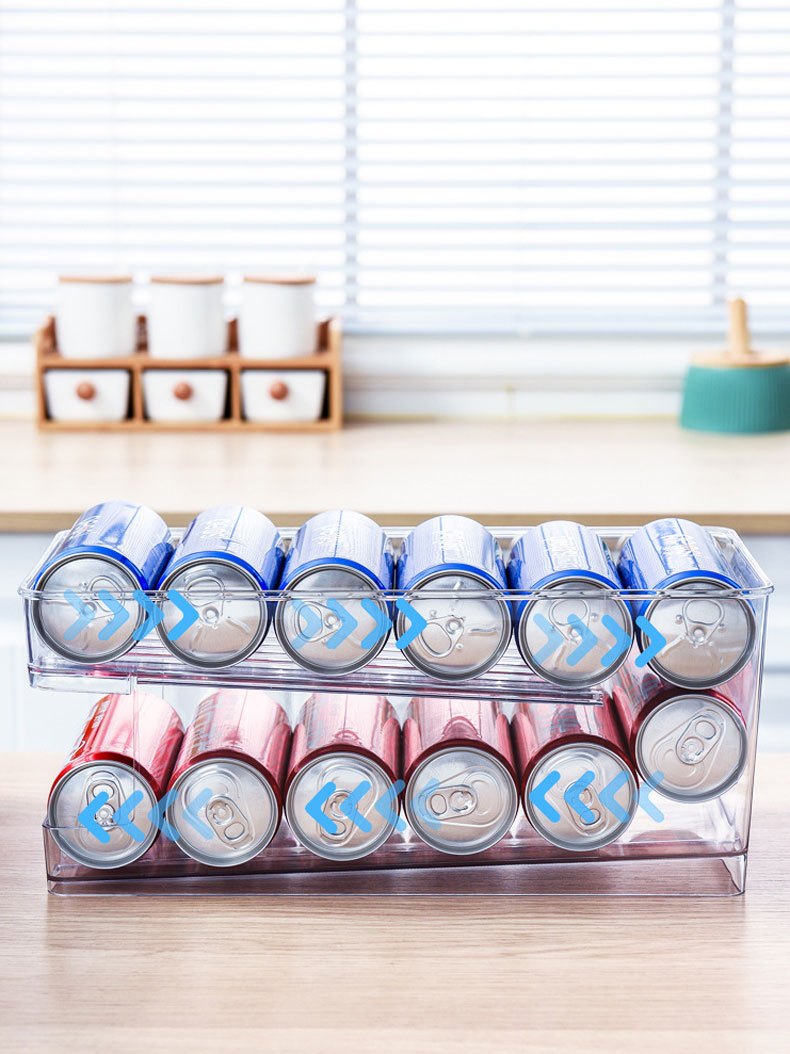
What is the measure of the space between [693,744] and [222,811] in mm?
340

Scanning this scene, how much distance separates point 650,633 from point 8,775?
0.59 meters

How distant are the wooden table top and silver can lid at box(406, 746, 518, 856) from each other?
0.20 feet

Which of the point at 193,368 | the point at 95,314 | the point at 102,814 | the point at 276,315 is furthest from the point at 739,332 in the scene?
the point at 102,814

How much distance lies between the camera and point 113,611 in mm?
902

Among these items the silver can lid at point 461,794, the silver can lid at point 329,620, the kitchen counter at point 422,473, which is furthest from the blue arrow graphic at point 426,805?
the kitchen counter at point 422,473

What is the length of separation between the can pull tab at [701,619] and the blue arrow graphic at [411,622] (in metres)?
0.18

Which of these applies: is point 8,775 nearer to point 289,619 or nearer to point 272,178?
point 289,619

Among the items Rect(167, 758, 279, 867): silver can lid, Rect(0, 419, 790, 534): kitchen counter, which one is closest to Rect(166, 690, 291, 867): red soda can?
Rect(167, 758, 279, 867): silver can lid

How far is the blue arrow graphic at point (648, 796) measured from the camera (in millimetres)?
923

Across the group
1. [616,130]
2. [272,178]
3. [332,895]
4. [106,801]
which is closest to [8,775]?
[106,801]

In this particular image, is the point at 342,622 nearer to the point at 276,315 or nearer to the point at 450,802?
the point at 450,802

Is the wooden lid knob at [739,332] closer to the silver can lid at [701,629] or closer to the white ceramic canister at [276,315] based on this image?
the white ceramic canister at [276,315]

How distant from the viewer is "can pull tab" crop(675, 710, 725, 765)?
0.92m

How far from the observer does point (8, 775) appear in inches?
45.1
